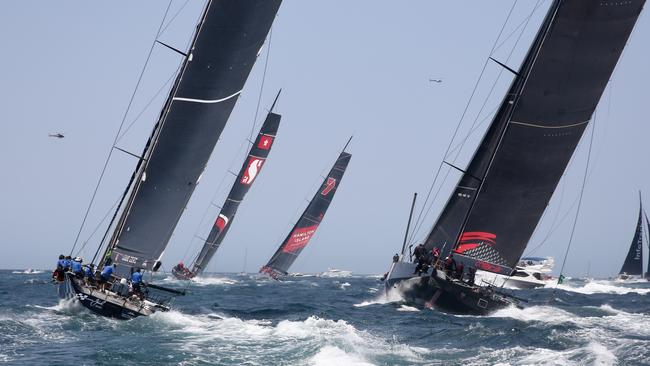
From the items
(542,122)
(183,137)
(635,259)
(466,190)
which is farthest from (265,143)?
(635,259)

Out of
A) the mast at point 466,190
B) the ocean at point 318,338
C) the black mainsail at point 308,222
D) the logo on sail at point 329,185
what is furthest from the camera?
the black mainsail at point 308,222

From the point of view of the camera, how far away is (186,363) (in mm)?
18000

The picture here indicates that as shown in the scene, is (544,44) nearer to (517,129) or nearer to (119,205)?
(517,129)

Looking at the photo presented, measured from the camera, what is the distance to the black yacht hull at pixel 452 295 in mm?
29734

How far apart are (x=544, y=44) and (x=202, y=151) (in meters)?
12.6

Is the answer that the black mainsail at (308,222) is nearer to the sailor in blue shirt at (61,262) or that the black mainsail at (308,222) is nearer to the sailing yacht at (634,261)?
the sailor in blue shirt at (61,262)

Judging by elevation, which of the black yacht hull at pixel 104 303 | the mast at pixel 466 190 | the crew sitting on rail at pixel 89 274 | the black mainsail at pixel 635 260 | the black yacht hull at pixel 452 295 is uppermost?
the black mainsail at pixel 635 260

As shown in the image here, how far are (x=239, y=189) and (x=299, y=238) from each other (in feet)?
25.4

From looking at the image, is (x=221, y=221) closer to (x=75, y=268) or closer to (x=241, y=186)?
(x=241, y=186)

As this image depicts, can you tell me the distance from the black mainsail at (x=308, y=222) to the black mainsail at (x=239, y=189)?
18.3 feet

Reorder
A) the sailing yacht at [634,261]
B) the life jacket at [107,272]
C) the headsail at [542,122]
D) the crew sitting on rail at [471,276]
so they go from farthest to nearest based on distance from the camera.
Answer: the sailing yacht at [634,261]
the crew sitting on rail at [471,276]
the headsail at [542,122]
the life jacket at [107,272]

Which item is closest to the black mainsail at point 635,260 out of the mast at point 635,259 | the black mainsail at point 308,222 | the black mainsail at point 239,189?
the mast at point 635,259

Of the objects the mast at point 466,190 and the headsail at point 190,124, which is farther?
the mast at point 466,190

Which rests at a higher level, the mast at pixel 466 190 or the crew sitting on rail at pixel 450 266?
the mast at pixel 466 190
